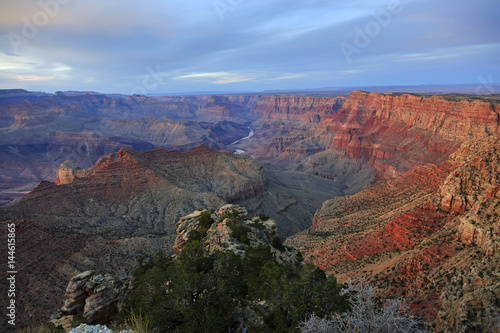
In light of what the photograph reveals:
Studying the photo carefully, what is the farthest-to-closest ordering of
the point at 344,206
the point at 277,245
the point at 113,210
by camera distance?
1. the point at 113,210
2. the point at 344,206
3. the point at 277,245

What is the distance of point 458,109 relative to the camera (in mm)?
103000

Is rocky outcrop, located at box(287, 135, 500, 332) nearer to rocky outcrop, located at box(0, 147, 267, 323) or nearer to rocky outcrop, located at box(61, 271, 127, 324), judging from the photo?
rocky outcrop, located at box(61, 271, 127, 324)

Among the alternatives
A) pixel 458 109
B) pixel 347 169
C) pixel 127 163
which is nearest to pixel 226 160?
pixel 127 163

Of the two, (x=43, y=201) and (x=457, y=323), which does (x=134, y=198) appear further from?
(x=457, y=323)

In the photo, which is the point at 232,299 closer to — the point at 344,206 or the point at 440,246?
the point at 440,246

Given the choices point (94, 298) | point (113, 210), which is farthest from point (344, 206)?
Answer: point (113, 210)

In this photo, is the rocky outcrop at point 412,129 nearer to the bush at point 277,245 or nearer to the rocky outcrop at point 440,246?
the rocky outcrop at point 440,246

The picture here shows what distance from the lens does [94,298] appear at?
2139 cm

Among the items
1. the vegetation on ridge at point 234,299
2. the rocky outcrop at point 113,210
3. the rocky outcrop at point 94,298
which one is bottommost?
the rocky outcrop at point 113,210

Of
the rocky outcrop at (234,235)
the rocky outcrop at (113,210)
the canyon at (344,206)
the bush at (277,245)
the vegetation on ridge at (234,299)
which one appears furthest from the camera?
the rocky outcrop at (113,210)

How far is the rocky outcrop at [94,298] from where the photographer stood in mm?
20984

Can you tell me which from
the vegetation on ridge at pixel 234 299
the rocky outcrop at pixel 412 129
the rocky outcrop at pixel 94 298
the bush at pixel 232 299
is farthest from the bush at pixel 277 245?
the rocky outcrop at pixel 412 129

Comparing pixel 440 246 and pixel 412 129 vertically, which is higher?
pixel 412 129

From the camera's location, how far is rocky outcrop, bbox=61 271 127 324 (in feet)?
68.8
